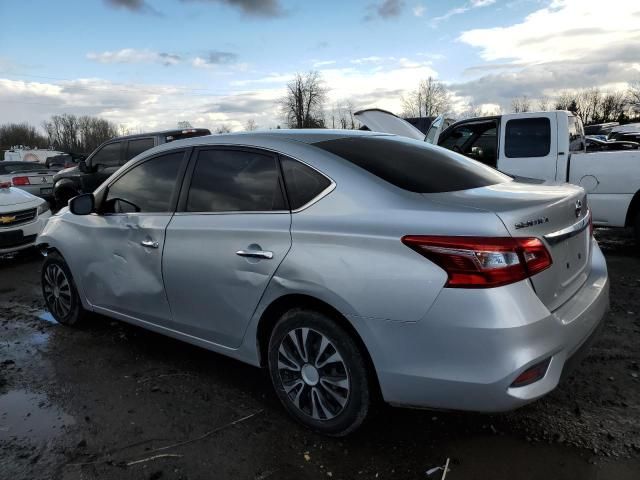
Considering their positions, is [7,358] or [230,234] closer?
[230,234]

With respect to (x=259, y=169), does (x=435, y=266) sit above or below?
below

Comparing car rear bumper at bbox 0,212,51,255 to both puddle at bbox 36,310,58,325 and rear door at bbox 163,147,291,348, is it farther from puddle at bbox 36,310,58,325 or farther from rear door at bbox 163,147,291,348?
rear door at bbox 163,147,291,348

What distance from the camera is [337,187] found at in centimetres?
266

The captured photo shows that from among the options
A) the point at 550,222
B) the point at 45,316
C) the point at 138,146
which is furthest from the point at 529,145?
the point at 138,146

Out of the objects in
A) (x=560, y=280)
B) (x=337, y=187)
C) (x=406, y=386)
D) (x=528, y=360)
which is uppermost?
(x=337, y=187)

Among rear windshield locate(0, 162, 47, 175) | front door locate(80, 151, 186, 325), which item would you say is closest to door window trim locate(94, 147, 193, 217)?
front door locate(80, 151, 186, 325)

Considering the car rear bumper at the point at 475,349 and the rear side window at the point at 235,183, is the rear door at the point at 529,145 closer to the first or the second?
the rear side window at the point at 235,183

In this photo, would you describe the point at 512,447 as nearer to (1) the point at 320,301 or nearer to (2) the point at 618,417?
(2) the point at 618,417

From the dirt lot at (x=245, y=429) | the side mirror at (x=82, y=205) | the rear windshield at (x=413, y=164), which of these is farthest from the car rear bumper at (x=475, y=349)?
the side mirror at (x=82, y=205)

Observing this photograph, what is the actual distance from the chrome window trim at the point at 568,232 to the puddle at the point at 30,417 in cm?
289

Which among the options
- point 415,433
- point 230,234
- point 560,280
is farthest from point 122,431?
point 560,280

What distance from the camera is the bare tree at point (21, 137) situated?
101875 millimetres

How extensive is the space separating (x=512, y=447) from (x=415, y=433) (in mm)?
503

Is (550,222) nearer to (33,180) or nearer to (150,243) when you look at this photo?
(150,243)
